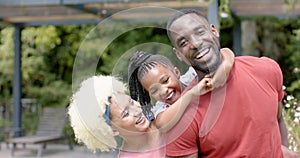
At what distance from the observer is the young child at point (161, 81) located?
1141 mm

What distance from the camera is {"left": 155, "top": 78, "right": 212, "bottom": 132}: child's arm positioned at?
1.13 m

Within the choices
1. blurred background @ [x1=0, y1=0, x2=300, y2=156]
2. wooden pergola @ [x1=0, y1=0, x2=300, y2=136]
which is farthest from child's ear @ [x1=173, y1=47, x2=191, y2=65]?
blurred background @ [x1=0, y1=0, x2=300, y2=156]

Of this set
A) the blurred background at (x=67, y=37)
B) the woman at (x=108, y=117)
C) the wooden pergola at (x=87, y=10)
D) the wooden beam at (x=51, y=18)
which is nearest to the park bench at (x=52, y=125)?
the blurred background at (x=67, y=37)

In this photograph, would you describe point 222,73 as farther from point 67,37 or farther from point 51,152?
point 67,37

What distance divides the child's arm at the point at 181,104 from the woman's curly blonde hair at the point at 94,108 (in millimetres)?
174

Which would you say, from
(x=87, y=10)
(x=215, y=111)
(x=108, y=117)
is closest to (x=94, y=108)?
(x=108, y=117)

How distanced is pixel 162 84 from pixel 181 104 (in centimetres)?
10

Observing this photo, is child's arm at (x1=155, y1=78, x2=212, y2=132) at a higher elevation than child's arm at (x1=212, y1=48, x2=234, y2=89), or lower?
lower

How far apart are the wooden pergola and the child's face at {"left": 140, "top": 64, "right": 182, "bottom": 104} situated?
11.6 ft

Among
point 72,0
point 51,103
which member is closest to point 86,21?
point 72,0

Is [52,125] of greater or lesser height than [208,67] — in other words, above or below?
below

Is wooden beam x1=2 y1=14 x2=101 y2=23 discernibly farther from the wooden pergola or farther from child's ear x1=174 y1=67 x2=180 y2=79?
child's ear x1=174 y1=67 x2=180 y2=79

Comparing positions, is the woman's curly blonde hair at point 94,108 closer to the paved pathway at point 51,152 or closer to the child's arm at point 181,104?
the child's arm at point 181,104

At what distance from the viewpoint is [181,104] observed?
113 centimetres
